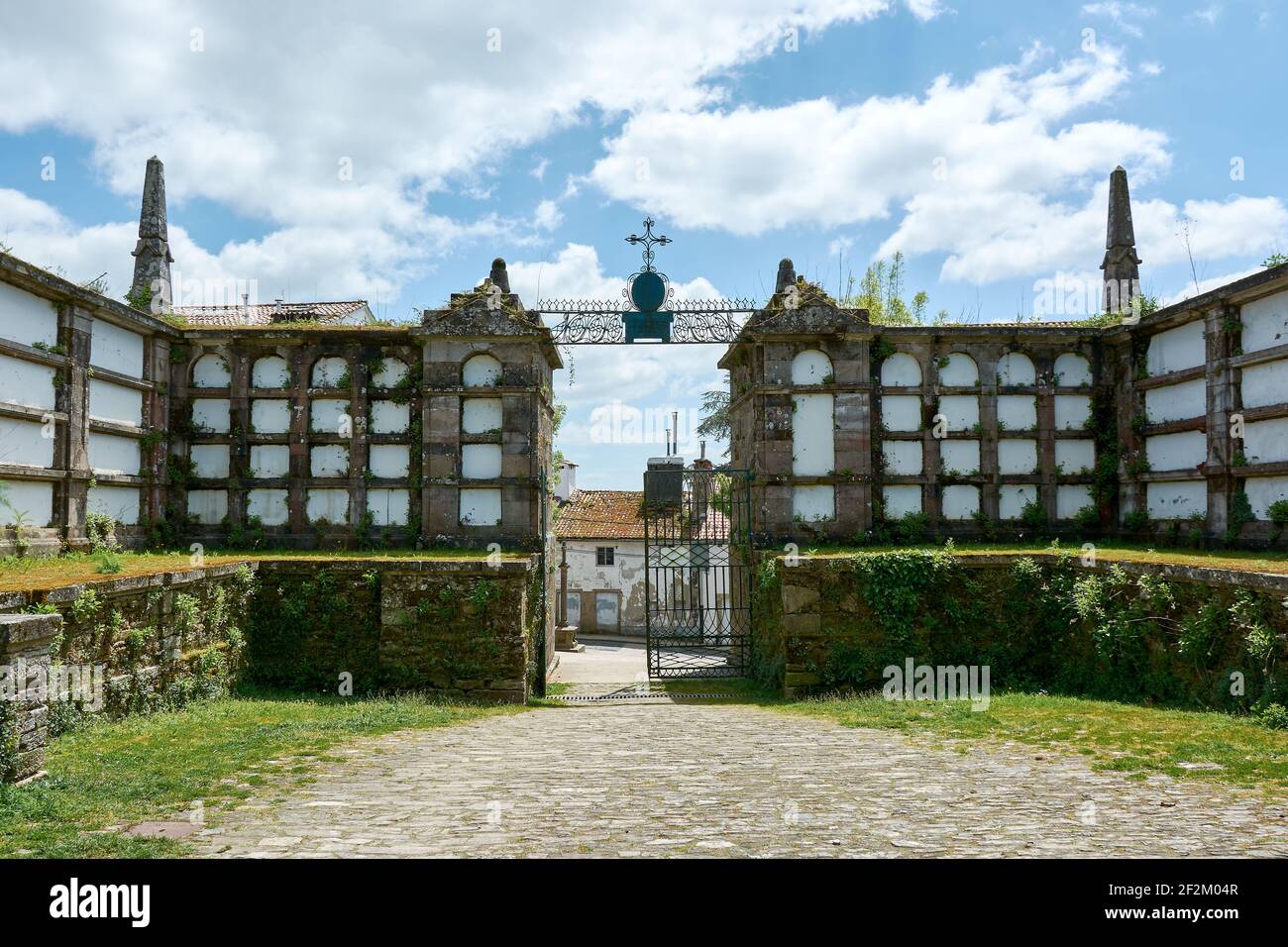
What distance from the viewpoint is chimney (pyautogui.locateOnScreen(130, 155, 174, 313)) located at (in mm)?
16828

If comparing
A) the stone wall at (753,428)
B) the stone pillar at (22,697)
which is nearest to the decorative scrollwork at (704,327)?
the stone wall at (753,428)

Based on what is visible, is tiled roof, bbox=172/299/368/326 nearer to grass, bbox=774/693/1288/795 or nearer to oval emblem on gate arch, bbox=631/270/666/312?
oval emblem on gate arch, bbox=631/270/666/312

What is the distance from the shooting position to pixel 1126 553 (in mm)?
13195

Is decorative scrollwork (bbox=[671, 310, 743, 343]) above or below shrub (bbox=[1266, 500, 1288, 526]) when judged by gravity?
above

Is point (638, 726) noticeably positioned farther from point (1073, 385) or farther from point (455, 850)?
point (1073, 385)

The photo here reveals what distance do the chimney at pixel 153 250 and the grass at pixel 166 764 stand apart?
30.1 ft

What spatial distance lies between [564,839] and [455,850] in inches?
26.8

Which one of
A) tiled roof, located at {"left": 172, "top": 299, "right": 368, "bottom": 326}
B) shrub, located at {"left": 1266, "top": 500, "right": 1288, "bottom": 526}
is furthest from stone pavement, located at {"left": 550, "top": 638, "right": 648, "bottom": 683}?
tiled roof, located at {"left": 172, "top": 299, "right": 368, "bottom": 326}

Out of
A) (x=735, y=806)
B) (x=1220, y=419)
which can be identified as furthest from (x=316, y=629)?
(x=1220, y=419)

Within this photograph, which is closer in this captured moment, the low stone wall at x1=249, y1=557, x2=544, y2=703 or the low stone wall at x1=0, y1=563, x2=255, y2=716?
the low stone wall at x1=0, y1=563, x2=255, y2=716

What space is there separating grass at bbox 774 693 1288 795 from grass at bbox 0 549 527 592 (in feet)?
21.8

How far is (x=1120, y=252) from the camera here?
1767cm
